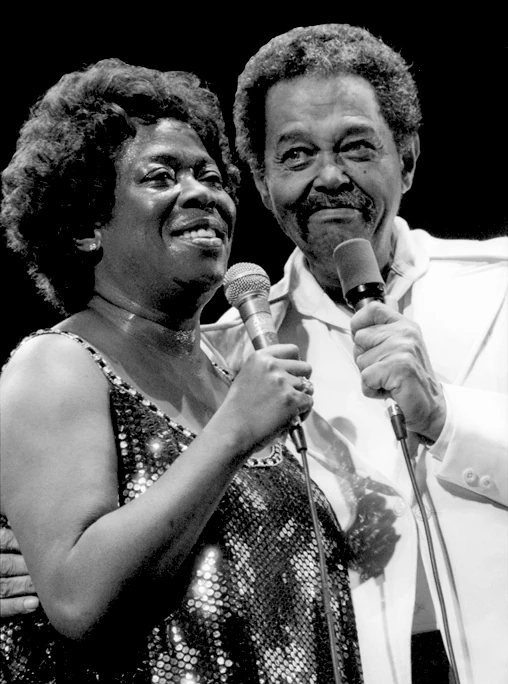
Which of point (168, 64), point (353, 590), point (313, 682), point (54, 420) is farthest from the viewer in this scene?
point (168, 64)

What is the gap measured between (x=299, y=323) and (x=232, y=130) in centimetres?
90

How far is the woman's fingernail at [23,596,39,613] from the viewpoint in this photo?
136cm

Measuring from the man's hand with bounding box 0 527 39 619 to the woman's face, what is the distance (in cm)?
47

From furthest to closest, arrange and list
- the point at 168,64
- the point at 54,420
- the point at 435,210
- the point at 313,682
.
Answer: the point at 435,210, the point at 168,64, the point at 313,682, the point at 54,420

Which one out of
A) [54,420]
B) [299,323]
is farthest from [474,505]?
[54,420]

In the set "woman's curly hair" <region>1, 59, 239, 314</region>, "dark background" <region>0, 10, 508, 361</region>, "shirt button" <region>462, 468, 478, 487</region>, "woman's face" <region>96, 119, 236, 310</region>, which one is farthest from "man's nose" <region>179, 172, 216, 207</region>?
"dark background" <region>0, 10, 508, 361</region>

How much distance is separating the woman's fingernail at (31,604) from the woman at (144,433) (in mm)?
17

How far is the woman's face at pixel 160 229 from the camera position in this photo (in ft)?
4.95

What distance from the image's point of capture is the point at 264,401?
49.5 inches

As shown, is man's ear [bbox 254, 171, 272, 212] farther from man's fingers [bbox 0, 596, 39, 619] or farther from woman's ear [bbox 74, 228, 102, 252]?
man's fingers [bbox 0, 596, 39, 619]

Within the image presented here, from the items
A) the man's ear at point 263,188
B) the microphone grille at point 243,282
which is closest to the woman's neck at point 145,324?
the microphone grille at point 243,282

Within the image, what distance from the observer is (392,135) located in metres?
2.22

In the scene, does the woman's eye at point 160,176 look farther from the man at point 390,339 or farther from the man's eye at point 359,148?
the man's eye at point 359,148

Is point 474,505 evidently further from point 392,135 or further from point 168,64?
point 168,64
